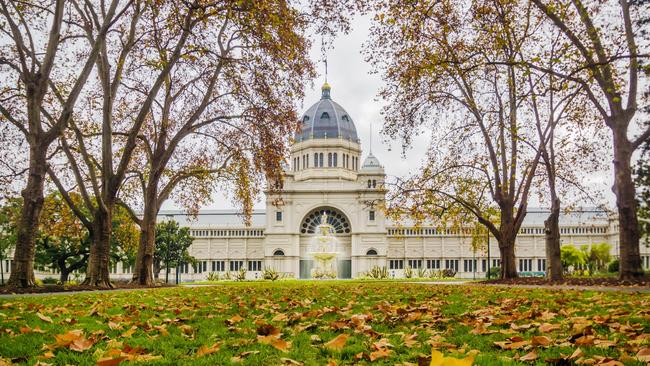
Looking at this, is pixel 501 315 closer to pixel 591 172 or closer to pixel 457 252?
pixel 591 172

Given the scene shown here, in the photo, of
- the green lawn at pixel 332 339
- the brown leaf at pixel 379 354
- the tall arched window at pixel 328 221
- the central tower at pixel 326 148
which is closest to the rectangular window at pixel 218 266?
the tall arched window at pixel 328 221

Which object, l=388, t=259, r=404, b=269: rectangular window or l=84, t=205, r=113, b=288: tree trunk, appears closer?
l=84, t=205, r=113, b=288: tree trunk

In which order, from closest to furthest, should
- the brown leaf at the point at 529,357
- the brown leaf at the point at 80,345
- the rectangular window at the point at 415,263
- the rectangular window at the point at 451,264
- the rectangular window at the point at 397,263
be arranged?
the brown leaf at the point at 529,357 < the brown leaf at the point at 80,345 < the rectangular window at the point at 415,263 < the rectangular window at the point at 397,263 < the rectangular window at the point at 451,264

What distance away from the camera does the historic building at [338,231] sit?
7412 cm

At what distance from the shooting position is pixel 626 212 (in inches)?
662

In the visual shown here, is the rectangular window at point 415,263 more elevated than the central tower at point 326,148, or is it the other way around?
the central tower at point 326,148

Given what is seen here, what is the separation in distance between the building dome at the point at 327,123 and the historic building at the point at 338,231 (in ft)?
0.46

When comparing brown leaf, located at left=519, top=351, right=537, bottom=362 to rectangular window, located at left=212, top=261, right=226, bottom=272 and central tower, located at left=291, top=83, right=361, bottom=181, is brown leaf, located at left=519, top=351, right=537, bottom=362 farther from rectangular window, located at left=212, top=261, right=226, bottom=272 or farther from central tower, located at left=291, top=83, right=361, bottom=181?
rectangular window, located at left=212, top=261, right=226, bottom=272

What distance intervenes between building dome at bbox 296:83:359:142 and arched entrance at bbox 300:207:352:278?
11096mm

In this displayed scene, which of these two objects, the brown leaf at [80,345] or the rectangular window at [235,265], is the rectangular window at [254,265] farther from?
the brown leaf at [80,345]

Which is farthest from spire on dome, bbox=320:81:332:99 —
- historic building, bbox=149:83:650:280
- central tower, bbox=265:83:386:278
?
central tower, bbox=265:83:386:278

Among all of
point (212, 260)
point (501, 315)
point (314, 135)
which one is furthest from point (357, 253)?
point (501, 315)

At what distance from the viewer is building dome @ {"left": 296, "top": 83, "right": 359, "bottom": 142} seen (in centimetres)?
8044

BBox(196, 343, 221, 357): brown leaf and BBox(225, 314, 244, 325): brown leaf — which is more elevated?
BBox(196, 343, 221, 357): brown leaf
